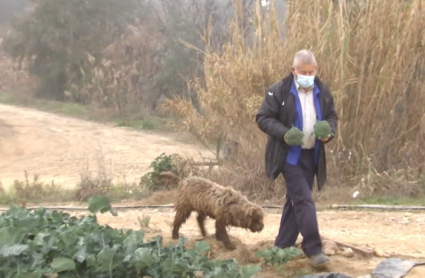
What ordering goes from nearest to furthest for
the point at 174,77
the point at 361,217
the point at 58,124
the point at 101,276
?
the point at 101,276
the point at 361,217
the point at 58,124
the point at 174,77

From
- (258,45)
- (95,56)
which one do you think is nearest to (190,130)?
(258,45)

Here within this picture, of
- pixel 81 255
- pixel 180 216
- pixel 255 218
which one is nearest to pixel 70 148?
pixel 180 216

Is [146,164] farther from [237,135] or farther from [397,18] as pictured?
[397,18]

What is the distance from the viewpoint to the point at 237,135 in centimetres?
1072

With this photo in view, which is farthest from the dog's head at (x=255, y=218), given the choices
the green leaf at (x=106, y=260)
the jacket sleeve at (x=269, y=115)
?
the green leaf at (x=106, y=260)

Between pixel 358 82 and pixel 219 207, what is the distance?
207 inches

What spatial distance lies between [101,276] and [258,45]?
687 centimetres

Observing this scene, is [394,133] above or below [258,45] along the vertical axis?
below

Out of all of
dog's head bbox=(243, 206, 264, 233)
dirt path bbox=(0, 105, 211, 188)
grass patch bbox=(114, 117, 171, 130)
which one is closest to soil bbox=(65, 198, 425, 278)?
dog's head bbox=(243, 206, 264, 233)

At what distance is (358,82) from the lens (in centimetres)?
1019

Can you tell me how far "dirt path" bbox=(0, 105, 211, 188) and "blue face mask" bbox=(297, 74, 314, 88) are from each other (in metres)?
8.69

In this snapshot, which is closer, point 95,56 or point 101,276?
point 101,276

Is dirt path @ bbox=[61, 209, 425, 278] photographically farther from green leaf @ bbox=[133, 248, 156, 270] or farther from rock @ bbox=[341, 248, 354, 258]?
green leaf @ bbox=[133, 248, 156, 270]

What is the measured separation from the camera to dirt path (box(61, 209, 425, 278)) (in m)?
5.57
